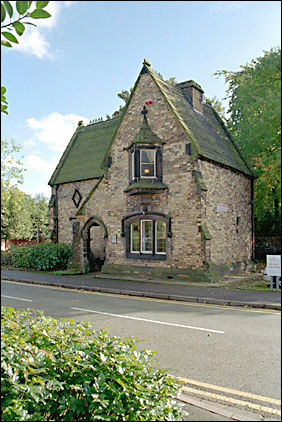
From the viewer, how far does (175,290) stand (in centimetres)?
1358

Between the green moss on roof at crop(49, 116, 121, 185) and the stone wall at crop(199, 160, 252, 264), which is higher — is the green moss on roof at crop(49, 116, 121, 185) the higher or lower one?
the higher one

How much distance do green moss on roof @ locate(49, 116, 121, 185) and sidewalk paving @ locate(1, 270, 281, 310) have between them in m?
10.2

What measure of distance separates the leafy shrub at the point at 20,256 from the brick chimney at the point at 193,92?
14.2m

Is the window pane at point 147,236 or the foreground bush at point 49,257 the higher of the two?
the window pane at point 147,236

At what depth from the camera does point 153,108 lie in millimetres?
17984

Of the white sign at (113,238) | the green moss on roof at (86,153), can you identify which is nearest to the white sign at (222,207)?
the white sign at (113,238)

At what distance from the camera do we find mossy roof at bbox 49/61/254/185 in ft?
57.2

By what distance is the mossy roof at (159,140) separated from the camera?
17438 mm

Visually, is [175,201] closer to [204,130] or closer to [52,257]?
[204,130]

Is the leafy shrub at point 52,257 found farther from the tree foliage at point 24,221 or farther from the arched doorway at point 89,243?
the tree foliage at point 24,221

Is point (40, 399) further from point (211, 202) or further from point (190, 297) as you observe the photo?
point (211, 202)

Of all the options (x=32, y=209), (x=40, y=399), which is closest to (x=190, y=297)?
(x=40, y=399)

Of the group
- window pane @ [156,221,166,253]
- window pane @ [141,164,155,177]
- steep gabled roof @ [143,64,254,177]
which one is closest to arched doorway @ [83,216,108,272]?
window pane @ [156,221,166,253]

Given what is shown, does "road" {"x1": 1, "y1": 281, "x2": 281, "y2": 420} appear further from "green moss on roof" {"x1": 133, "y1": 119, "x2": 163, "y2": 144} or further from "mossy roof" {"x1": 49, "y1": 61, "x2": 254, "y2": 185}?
"mossy roof" {"x1": 49, "y1": 61, "x2": 254, "y2": 185}
